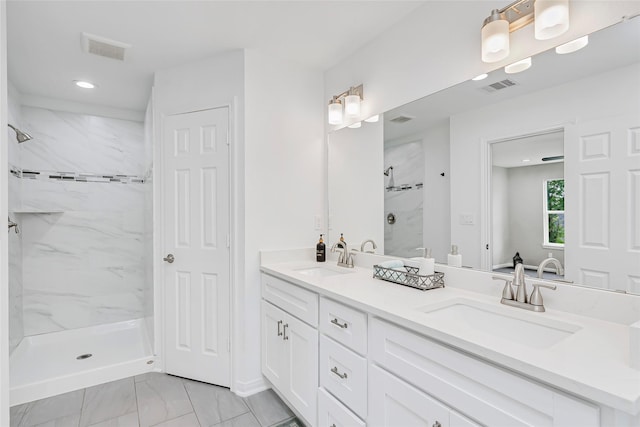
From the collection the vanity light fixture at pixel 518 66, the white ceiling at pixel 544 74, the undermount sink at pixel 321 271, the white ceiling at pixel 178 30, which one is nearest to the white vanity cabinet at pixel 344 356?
the undermount sink at pixel 321 271

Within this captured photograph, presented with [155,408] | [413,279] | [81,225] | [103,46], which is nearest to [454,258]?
[413,279]

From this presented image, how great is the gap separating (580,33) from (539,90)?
216 mm

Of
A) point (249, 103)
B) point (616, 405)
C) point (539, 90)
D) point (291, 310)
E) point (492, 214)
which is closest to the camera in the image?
point (616, 405)

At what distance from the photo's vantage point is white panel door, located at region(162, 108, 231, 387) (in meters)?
2.28

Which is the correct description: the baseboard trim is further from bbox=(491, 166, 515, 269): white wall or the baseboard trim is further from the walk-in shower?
bbox=(491, 166, 515, 269): white wall

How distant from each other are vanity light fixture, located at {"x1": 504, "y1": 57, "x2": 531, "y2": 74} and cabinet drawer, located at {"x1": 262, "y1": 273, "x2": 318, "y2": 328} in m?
1.38

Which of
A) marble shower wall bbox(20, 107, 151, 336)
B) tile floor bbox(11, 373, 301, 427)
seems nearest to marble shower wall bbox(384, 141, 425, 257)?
tile floor bbox(11, 373, 301, 427)

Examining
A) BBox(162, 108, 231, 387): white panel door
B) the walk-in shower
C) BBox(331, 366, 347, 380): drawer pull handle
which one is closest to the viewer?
BBox(331, 366, 347, 380): drawer pull handle

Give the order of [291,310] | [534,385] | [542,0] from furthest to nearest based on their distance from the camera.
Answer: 1. [291,310]
2. [542,0]
3. [534,385]

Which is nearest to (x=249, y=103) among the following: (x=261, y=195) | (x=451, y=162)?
(x=261, y=195)

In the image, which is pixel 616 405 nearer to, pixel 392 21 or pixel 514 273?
pixel 514 273

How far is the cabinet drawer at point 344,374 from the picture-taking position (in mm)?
1321

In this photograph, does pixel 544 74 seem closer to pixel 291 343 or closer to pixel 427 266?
pixel 427 266

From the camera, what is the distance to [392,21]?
189 cm
